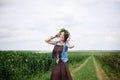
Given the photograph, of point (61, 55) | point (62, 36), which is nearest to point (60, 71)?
point (61, 55)

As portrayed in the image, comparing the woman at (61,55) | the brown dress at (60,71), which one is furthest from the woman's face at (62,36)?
the brown dress at (60,71)

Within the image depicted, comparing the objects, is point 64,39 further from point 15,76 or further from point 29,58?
point 29,58

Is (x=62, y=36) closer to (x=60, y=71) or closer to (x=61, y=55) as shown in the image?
(x=61, y=55)

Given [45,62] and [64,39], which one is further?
[45,62]

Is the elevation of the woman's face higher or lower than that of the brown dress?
higher

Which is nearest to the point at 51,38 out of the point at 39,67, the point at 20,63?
the point at 20,63

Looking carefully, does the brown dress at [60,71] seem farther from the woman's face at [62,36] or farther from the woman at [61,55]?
the woman's face at [62,36]

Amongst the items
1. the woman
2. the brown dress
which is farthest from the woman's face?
the brown dress

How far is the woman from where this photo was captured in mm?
7895

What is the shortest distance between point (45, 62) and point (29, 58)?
5.11m

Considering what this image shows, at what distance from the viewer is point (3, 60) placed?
1284 centimetres

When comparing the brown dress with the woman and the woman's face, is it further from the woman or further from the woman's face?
the woman's face

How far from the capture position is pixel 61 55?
8.02 m

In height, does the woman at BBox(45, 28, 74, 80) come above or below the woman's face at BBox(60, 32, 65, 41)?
below
